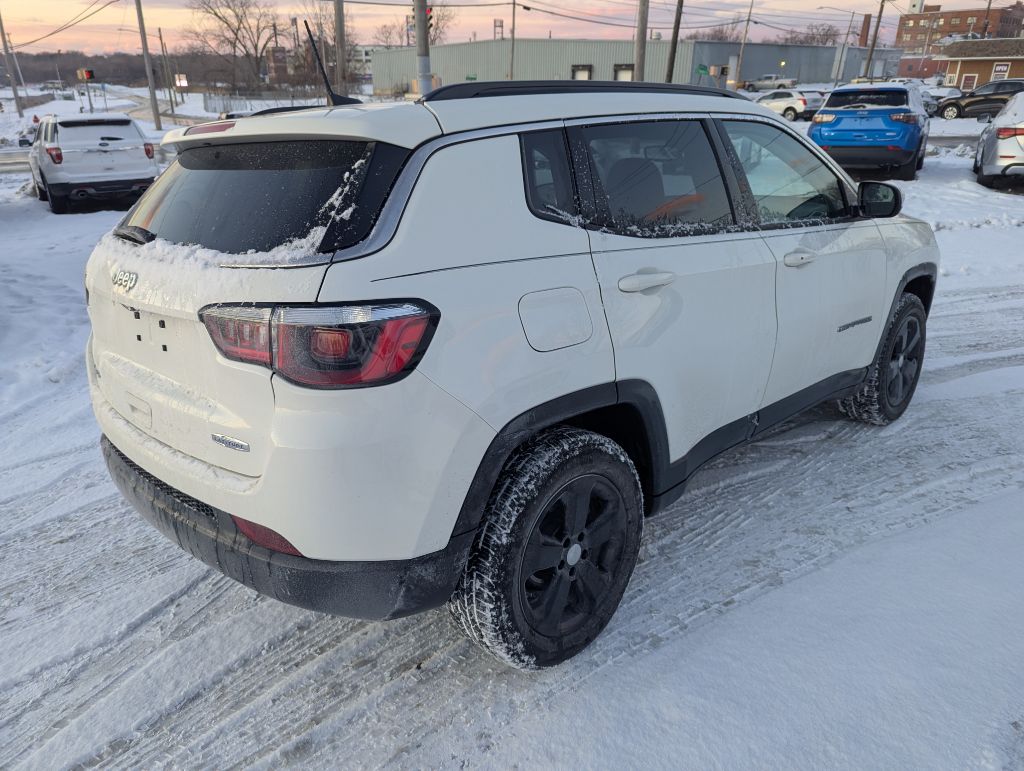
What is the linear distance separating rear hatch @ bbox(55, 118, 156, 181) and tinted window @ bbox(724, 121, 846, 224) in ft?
38.7

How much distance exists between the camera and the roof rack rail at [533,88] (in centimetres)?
228

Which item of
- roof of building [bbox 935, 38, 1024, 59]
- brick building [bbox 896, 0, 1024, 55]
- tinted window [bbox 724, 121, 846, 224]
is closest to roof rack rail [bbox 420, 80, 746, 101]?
tinted window [bbox 724, 121, 846, 224]

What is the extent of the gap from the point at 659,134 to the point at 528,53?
72309 mm

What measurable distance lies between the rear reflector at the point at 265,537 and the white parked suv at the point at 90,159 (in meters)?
11.3

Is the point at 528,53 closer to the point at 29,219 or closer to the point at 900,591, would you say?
the point at 29,219

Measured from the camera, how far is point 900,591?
9.13 ft

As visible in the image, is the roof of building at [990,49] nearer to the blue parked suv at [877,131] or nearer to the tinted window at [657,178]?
the blue parked suv at [877,131]

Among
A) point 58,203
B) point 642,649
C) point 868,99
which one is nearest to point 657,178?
point 642,649

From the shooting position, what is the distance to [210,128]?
241 centimetres

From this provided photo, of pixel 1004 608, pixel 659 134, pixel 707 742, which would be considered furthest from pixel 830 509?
pixel 659 134

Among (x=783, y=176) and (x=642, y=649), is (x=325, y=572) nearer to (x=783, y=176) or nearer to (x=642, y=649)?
(x=642, y=649)

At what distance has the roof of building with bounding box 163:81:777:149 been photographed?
6.68 feet

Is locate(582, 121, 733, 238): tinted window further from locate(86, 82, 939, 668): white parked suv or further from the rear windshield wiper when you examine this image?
the rear windshield wiper

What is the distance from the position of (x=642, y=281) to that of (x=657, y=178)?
54 centimetres
